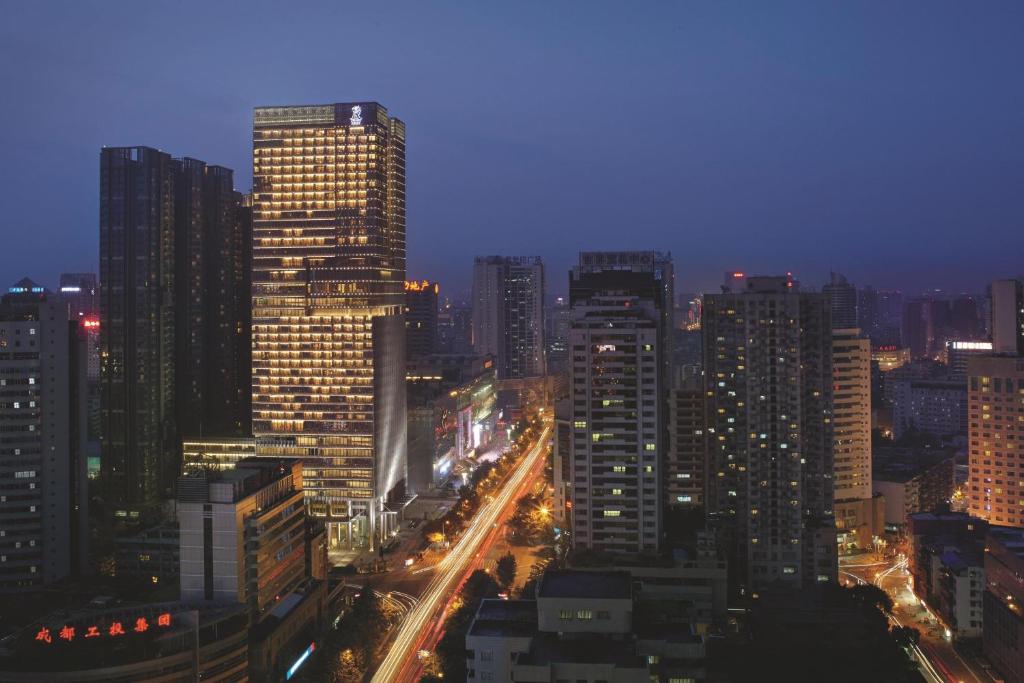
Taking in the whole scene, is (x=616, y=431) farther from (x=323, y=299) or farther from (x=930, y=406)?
(x=930, y=406)

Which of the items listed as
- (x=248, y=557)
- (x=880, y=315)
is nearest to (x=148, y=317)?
(x=248, y=557)

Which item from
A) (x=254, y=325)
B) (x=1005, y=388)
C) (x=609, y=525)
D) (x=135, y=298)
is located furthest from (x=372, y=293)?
(x=1005, y=388)

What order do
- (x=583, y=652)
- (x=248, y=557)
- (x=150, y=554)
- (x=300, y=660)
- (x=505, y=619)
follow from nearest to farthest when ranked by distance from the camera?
(x=583, y=652)
(x=505, y=619)
(x=248, y=557)
(x=300, y=660)
(x=150, y=554)

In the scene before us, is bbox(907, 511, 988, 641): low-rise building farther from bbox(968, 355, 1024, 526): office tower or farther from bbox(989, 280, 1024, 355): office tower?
bbox(989, 280, 1024, 355): office tower

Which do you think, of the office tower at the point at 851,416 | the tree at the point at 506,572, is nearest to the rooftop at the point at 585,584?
the tree at the point at 506,572

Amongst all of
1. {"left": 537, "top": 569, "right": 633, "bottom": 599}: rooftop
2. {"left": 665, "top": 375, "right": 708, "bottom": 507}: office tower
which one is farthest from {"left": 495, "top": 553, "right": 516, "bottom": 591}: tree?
{"left": 665, "top": 375, "right": 708, "bottom": 507}: office tower

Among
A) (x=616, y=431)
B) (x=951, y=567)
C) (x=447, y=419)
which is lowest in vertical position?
(x=951, y=567)
